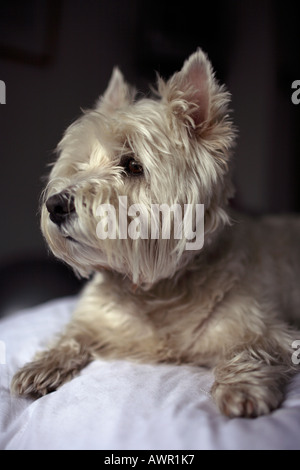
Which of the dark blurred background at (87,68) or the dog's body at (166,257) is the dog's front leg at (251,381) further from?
the dark blurred background at (87,68)

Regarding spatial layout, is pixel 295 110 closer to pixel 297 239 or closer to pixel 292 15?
pixel 292 15

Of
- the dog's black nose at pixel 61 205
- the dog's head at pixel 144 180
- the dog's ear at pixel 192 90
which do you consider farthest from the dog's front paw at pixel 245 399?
the dog's ear at pixel 192 90

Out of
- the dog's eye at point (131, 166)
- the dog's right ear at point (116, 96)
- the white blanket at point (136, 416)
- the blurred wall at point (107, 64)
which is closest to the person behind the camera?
the white blanket at point (136, 416)

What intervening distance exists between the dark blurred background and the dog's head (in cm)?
73

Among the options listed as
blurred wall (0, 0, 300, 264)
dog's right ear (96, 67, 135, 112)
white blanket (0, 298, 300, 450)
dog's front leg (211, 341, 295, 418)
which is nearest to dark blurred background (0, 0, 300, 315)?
blurred wall (0, 0, 300, 264)

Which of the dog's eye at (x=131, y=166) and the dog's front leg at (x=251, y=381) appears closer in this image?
the dog's front leg at (x=251, y=381)

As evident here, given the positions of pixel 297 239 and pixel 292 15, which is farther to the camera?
pixel 292 15

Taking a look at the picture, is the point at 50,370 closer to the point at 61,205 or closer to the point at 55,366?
the point at 55,366

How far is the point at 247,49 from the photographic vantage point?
6.29 feet

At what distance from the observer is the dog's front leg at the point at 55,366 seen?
0.94 metres

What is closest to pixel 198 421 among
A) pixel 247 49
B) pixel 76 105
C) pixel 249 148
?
pixel 76 105

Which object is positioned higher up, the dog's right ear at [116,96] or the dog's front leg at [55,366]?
the dog's right ear at [116,96]
